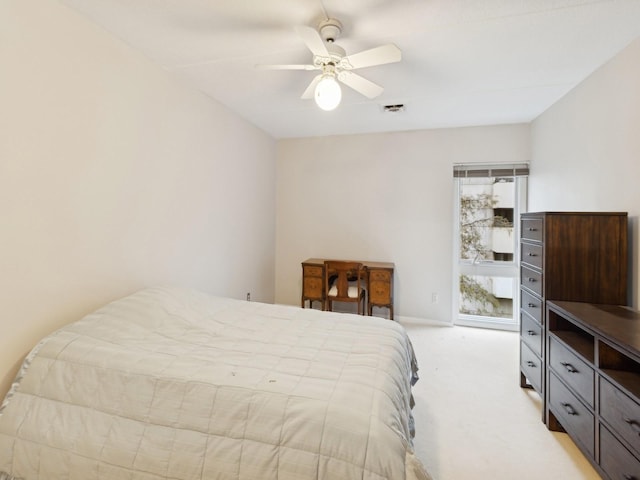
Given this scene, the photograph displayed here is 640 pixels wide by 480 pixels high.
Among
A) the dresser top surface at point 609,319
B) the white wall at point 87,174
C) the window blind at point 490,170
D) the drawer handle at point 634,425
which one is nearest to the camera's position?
the drawer handle at point 634,425

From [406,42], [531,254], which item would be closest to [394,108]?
[406,42]

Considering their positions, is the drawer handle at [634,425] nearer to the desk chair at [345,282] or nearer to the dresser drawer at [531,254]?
the dresser drawer at [531,254]

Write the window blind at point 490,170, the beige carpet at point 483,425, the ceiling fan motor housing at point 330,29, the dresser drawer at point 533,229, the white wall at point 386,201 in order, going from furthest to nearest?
the white wall at point 386,201
the window blind at point 490,170
the dresser drawer at point 533,229
the ceiling fan motor housing at point 330,29
the beige carpet at point 483,425

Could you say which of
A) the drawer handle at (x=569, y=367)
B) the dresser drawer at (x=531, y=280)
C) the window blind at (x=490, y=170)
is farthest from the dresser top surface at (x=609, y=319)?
the window blind at (x=490, y=170)

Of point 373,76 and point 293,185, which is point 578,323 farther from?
point 293,185

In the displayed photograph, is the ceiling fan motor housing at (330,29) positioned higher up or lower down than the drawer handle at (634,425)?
higher up

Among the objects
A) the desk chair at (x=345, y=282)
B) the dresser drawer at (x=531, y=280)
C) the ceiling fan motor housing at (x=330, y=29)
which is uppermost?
the ceiling fan motor housing at (x=330, y=29)

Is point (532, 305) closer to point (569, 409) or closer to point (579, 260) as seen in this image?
point (579, 260)

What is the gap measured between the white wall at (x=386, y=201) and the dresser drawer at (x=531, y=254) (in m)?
1.43

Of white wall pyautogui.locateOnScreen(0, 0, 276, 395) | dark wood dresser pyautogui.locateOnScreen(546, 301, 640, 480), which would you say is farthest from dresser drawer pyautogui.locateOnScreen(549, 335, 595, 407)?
white wall pyautogui.locateOnScreen(0, 0, 276, 395)

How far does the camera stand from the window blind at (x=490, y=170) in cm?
354

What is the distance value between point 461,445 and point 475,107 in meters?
2.99

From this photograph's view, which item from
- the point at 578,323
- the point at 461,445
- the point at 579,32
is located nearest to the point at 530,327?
the point at 578,323

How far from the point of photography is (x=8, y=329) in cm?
149
